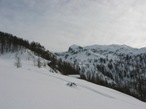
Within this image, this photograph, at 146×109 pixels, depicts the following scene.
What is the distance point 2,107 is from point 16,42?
122 metres

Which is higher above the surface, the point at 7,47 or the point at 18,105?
the point at 7,47

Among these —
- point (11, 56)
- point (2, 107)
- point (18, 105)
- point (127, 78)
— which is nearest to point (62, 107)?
point (18, 105)

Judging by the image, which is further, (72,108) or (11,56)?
(11,56)

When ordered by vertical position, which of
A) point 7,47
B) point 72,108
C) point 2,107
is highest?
point 7,47

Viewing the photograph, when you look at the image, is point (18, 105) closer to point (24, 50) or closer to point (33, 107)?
point (33, 107)

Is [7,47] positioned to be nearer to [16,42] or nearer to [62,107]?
[16,42]

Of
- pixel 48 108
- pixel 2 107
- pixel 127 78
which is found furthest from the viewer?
pixel 127 78

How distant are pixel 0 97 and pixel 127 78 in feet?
643

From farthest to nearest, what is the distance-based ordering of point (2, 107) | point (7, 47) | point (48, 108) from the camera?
point (7, 47)
point (48, 108)
point (2, 107)

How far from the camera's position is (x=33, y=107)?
304 inches

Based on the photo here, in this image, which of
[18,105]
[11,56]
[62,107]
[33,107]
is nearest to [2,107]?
[18,105]

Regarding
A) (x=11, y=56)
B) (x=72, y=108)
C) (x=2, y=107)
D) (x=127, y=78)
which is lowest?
(x=127, y=78)

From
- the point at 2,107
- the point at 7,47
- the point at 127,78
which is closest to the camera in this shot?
the point at 2,107

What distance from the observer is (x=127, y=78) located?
18938cm
